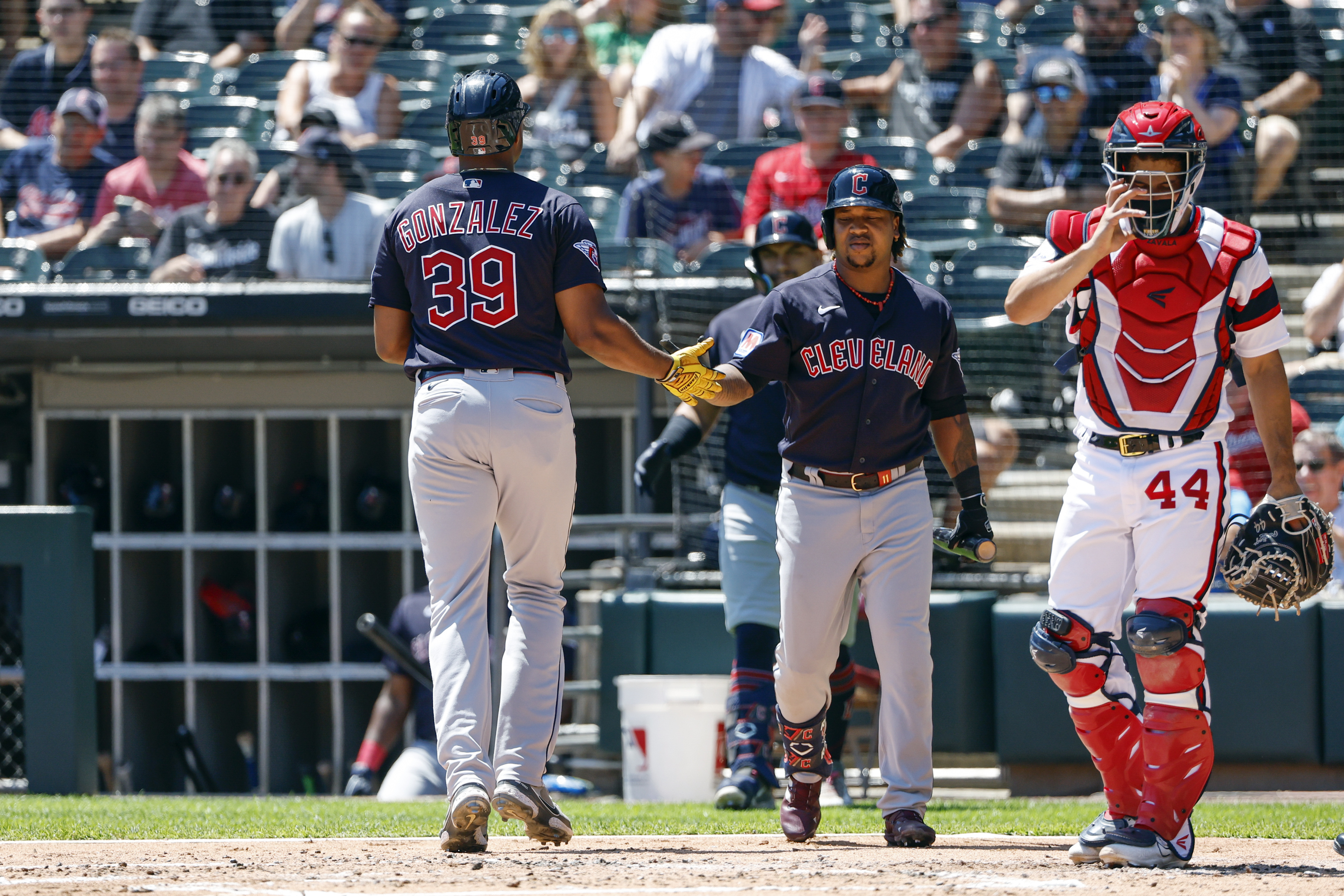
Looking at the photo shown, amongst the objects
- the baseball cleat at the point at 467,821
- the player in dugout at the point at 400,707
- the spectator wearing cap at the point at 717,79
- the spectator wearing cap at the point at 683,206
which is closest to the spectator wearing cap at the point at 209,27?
the spectator wearing cap at the point at 717,79

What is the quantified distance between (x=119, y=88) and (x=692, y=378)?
24.3 feet

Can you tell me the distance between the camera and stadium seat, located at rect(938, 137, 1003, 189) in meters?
9.26

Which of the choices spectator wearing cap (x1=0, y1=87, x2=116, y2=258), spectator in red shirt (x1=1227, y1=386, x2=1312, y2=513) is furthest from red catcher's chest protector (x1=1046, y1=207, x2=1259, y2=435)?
spectator wearing cap (x1=0, y1=87, x2=116, y2=258)

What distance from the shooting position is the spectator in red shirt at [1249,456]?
23.4 ft

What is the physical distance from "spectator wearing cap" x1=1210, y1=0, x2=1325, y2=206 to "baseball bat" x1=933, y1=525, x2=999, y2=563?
4.92 meters

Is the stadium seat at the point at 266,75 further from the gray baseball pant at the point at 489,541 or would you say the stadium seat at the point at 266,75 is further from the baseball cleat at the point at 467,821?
the baseball cleat at the point at 467,821

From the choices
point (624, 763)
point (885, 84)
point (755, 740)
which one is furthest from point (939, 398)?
point (885, 84)

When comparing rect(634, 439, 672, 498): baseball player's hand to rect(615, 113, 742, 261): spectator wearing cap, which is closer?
rect(634, 439, 672, 498): baseball player's hand

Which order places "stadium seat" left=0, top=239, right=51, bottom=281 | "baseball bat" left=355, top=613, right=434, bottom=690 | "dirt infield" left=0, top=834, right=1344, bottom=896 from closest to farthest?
"dirt infield" left=0, top=834, right=1344, bottom=896
"baseball bat" left=355, top=613, right=434, bottom=690
"stadium seat" left=0, top=239, right=51, bottom=281

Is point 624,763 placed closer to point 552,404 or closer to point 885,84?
point 552,404

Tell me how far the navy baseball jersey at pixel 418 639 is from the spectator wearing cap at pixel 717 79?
315 cm

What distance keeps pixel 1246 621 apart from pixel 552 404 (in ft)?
13.8

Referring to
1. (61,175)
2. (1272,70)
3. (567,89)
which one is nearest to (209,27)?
(61,175)

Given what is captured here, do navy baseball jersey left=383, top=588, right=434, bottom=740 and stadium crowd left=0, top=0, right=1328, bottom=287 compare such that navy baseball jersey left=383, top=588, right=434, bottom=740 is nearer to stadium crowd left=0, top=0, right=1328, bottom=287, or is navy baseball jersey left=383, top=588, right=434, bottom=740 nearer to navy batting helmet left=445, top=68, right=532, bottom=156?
stadium crowd left=0, top=0, right=1328, bottom=287
